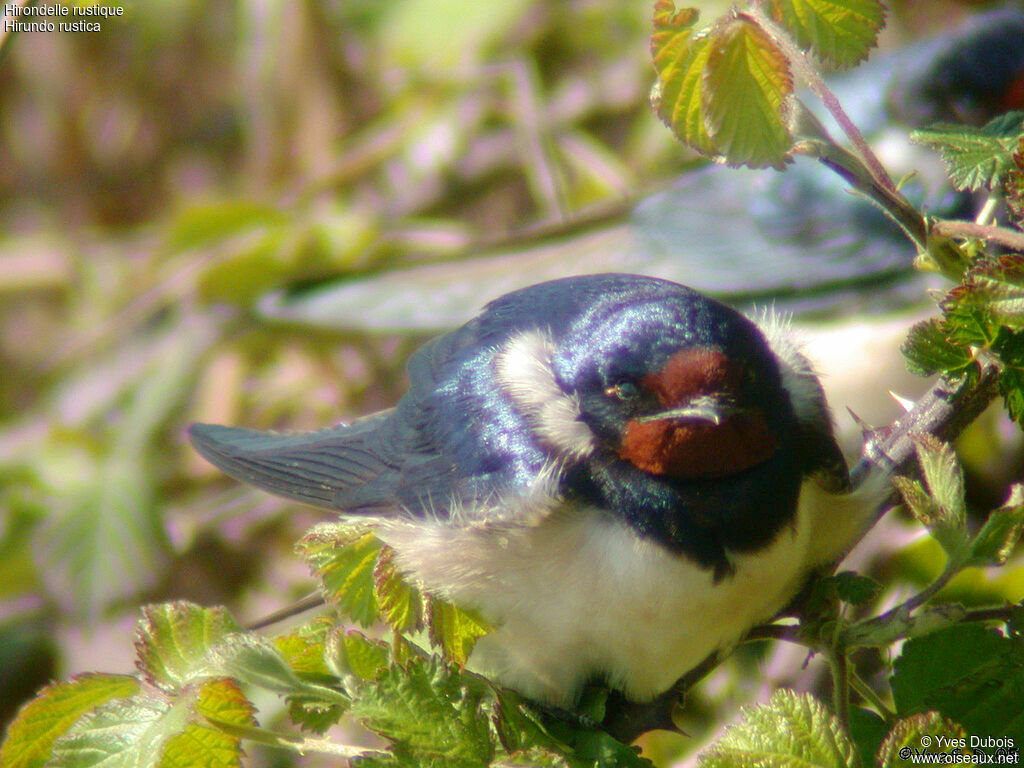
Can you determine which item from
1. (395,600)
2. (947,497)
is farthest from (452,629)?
(947,497)

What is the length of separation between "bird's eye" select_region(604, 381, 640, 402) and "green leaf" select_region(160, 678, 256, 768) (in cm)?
49

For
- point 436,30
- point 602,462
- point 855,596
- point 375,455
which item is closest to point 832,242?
point 436,30

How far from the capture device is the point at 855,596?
949 mm

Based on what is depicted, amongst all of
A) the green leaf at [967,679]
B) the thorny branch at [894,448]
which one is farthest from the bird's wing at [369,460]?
the green leaf at [967,679]

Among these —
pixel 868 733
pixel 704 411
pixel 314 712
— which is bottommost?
pixel 868 733

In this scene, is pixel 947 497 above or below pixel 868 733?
above

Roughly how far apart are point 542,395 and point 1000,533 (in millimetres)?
543

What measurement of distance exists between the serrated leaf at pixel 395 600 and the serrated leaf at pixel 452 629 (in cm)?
3

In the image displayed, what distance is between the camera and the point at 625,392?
1.15 metres

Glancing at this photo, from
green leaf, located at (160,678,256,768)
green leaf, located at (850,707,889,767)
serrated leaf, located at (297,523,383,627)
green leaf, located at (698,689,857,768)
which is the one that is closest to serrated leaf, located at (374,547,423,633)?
serrated leaf, located at (297,523,383,627)

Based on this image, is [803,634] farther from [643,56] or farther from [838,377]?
[643,56]

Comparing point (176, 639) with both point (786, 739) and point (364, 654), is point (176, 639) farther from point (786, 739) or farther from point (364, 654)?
point (786, 739)

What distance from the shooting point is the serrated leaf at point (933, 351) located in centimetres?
87

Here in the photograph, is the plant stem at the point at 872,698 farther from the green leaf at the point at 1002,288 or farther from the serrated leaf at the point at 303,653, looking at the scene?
the serrated leaf at the point at 303,653
